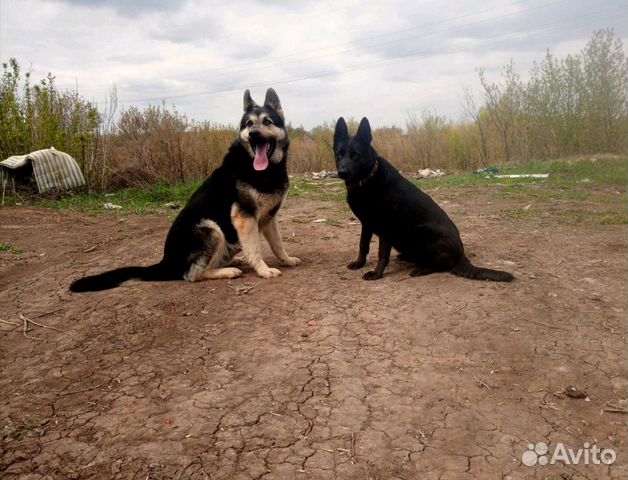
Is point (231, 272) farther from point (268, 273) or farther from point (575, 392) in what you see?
point (575, 392)

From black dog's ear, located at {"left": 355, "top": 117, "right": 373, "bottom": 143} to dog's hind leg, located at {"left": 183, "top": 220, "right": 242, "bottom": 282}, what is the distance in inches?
66.6

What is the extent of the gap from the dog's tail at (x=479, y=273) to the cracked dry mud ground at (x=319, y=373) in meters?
0.10

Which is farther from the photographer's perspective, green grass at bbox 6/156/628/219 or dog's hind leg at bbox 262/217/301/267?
green grass at bbox 6/156/628/219

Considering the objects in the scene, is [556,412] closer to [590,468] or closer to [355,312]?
[590,468]

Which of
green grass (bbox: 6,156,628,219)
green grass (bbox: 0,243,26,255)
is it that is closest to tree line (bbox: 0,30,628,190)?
green grass (bbox: 6,156,628,219)

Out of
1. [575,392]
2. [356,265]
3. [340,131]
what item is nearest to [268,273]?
[356,265]

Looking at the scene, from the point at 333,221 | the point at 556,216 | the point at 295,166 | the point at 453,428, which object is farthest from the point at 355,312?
the point at 295,166

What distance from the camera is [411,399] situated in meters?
2.56

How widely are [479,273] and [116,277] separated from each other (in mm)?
3421

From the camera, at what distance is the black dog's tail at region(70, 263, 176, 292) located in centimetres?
427

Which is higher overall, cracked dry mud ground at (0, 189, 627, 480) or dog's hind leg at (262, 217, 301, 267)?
dog's hind leg at (262, 217, 301, 267)

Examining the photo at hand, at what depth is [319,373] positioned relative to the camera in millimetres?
2830

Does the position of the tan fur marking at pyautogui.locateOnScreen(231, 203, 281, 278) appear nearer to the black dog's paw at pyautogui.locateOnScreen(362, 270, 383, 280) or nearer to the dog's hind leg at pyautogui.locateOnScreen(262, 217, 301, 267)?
the dog's hind leg at pyautogui.locateOnScreen(262, 217, 301, 267)

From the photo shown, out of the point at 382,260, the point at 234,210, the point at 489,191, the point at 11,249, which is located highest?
the point at 234,210
